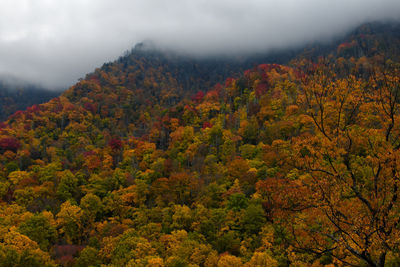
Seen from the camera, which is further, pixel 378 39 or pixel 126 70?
pixel 126 70

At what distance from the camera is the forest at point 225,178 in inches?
Answer: 350

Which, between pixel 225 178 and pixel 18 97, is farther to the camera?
pixel 18 97

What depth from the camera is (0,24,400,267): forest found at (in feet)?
29.1

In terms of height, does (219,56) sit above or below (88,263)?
above

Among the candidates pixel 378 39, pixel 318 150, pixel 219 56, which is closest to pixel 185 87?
pixel 219 56

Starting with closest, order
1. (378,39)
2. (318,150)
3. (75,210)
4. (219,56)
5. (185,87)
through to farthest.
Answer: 1. (318,150)
2. (75,210)
3. (378,39)
4. (185,87)
5. (219,56)

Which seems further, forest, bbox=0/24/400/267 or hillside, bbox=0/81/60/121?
hillside, bbox=0/81/60/121

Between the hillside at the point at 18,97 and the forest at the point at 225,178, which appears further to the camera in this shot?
the hillside at the point at 18,97

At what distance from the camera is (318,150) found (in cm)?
1018

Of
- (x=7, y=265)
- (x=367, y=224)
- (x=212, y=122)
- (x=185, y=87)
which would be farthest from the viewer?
(x=185, y=87)

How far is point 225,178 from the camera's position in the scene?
116 ft

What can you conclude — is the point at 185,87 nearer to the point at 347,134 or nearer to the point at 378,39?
the point at 378,39

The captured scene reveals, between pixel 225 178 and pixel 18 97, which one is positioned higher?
pixel 18 97

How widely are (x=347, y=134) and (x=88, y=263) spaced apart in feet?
80.7
